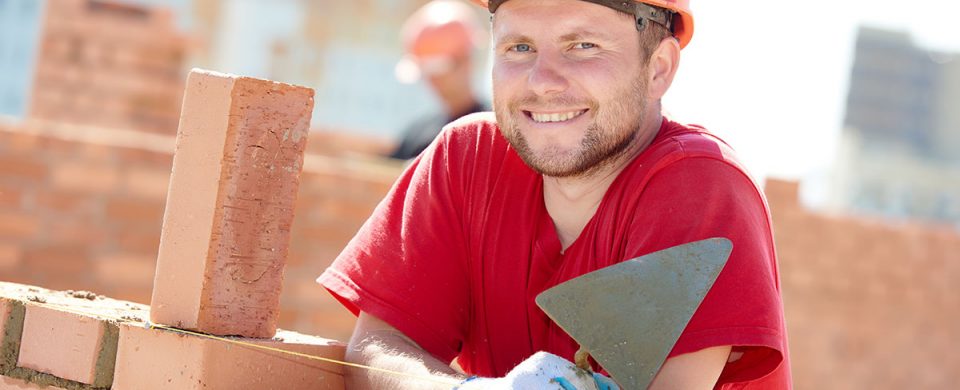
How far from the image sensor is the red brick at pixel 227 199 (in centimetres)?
286

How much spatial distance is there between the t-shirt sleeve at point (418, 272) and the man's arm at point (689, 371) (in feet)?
2.34

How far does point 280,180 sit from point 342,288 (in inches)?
13.7

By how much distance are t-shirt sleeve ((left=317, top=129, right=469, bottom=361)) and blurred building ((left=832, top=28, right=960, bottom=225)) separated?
57942mm

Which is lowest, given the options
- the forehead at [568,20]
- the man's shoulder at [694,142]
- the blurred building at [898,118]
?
the man's shoulder at [694,142]

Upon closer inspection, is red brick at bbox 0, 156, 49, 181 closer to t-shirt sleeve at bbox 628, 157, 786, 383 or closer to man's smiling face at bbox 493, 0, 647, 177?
man's smiling face at bbox 493, 0, 647, 177

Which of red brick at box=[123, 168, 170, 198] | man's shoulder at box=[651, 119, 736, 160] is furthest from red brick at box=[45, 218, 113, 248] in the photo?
man's shoulder at box=[651, 119, 736, 160]

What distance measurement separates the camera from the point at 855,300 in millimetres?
9336

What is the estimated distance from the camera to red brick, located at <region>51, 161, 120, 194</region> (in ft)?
21.1

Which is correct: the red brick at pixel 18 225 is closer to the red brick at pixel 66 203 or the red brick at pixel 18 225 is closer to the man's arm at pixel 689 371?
the red brick at pixel 66 203

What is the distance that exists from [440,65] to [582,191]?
14.9 feet

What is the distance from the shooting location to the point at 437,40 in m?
7.90

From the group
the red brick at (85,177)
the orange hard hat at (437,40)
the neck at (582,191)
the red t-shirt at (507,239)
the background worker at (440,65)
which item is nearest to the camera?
the red t-shirt at (507,239)

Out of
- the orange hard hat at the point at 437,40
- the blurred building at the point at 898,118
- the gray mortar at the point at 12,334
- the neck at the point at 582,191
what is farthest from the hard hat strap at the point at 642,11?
the blurred building at the point at 898,118

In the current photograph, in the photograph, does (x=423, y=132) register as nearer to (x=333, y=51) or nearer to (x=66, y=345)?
(x=66, y=345)
